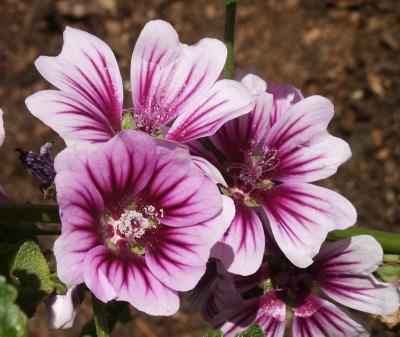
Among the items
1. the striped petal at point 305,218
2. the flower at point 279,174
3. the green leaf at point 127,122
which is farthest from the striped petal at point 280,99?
the green leaf at point 127,122

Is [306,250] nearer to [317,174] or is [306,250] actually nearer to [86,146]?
[317,174]

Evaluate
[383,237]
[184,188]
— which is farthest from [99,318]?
[383,237]

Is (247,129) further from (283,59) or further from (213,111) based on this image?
(283,59)

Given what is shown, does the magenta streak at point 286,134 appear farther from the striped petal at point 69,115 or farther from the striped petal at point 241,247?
the striped petal at point 69,115

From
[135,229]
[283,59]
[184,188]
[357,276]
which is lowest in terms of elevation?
[283,59]

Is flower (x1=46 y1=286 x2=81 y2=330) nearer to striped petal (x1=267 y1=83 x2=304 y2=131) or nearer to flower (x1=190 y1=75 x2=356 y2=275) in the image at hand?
flower (x1=190 y1=75 x2=356 y2=275)

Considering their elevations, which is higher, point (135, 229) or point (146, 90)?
point (146, 90)

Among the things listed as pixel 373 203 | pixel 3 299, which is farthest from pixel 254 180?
pixel 373 203
